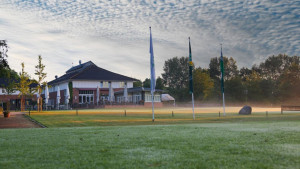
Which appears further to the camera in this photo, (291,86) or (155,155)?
(291,86)

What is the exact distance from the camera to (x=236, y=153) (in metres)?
5.97

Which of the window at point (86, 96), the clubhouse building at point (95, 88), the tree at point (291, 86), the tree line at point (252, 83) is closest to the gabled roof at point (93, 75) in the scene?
the clubhouse building at point (95, 88)

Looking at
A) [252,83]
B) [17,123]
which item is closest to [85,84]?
[252,83]

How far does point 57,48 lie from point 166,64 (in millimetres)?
74786

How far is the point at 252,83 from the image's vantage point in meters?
81.8

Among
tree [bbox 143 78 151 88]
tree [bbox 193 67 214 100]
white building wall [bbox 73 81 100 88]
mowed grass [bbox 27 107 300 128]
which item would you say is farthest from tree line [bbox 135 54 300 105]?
mowed grass [bbox 27 107 300 128]

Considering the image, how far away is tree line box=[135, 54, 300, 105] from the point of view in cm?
7794

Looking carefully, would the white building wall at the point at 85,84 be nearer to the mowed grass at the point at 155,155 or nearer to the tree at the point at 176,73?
the tree at the point at 176,73

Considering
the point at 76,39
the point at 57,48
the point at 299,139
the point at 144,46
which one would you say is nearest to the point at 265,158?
the point at 299,139

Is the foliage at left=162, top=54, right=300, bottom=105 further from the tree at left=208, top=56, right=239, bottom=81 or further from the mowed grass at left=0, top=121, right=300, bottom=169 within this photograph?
the mowed grass at left=0, top=121, right=300, bottom=169

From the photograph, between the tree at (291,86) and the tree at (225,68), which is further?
the tree at (225,68)

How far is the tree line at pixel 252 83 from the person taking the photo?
256 feet

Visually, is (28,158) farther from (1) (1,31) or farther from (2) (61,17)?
(1) (1,31)

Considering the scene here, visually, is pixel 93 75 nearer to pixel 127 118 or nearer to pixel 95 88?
pixel 95 88
